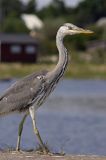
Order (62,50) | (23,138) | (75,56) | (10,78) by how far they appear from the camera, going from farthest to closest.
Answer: (75,56), (10,78), (23,138), (62,50)

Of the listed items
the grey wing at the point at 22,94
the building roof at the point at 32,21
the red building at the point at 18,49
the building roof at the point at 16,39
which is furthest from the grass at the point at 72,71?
the building roof at the point at 32,21

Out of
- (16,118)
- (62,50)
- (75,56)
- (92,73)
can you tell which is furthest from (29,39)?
(62,50)

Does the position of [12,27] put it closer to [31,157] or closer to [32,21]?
[32,21]

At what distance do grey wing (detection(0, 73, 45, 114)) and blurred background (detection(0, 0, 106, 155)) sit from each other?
94 centimetres

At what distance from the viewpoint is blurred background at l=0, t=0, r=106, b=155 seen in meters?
19.3

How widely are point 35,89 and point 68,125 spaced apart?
1162 cm

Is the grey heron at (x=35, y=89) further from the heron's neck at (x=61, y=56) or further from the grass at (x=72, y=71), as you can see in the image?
the grass at (x=72, y=71)

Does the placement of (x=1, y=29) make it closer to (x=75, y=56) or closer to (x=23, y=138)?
(x=75, y=56)

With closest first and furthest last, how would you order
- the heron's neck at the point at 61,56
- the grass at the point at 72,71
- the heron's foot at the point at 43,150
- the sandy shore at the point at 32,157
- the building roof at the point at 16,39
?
the sandy shore at the point at 32,157 < the heron's foot at the point at 43,150 < the heron's neck at the point at 61,56 < the grass at the point at 72,71 < the building roof at the point at 16,39

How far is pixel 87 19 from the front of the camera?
109375 millimetres

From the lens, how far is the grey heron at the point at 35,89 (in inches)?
465

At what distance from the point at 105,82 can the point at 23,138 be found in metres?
31.2

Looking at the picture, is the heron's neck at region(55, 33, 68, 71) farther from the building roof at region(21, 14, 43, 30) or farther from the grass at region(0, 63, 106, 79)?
the building roof at region(21, 14, 43, 30)

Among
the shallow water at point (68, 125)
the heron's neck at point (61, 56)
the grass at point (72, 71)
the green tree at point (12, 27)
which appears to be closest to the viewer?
the heron's neck at point (61, 56)
